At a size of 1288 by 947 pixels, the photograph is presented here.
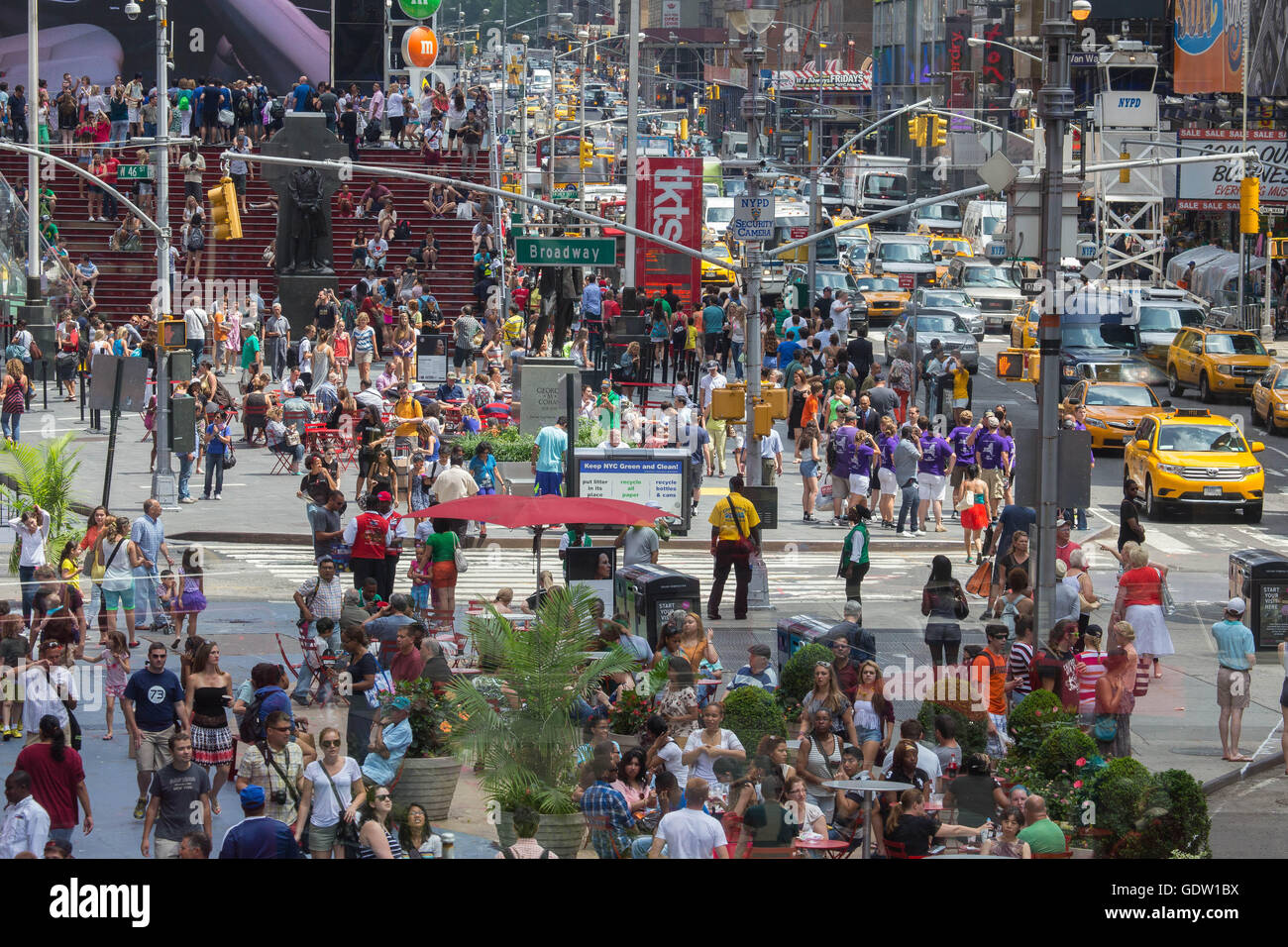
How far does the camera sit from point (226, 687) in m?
15.6

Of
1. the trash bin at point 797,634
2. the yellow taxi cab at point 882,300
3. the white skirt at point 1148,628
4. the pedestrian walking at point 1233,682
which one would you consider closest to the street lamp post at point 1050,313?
the white skirt at point 1148,628

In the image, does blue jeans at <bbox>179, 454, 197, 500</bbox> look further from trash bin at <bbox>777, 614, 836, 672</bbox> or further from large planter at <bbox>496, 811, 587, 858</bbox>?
large planter at <bbox>496, 811, 587, 858</bbox>

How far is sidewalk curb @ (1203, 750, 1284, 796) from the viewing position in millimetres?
16625

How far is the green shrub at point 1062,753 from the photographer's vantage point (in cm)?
1434

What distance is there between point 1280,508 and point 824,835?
20.2 m

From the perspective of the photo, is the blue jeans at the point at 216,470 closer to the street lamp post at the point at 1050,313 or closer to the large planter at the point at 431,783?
the street lamp post at the point at 1050,313

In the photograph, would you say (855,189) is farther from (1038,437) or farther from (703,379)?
(1038,437)

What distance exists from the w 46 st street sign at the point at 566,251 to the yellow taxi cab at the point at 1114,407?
894cm

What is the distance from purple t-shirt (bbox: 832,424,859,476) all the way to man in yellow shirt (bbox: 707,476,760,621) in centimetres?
520

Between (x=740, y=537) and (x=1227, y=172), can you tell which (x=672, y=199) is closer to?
(x=740, y=537)

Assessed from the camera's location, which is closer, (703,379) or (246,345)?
(703,379)

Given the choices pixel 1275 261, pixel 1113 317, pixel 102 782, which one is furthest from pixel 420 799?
pixel 1275 261

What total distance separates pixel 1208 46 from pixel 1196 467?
160 ft

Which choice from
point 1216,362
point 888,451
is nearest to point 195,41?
point 1216,362
